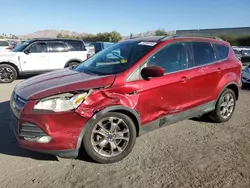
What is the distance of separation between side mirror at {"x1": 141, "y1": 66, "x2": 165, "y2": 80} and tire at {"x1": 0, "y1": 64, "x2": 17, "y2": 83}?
819cm

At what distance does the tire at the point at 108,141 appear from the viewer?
135 inches

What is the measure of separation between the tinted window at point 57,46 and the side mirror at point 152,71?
8408 mm

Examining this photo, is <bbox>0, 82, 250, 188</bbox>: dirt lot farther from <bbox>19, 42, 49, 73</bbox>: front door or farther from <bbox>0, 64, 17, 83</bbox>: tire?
<bbox>19, 42, 49, 73</bbox>: front door

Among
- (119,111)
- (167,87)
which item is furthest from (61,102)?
(167,87)

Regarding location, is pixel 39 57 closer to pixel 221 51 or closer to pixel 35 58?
pixel 35 58

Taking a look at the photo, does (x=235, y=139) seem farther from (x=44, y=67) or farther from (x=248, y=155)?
(x=44, y=67)

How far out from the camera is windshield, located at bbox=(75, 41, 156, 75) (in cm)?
396

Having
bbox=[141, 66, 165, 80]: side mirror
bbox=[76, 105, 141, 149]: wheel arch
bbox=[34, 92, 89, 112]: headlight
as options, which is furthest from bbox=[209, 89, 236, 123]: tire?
bbox=[34, 92, 89, 112]: headlight

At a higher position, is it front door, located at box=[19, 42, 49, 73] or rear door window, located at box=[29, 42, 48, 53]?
rear door window, located at box=[29, 42, 48, 53]

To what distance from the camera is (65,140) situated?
130 inches

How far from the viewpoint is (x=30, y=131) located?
327 cm

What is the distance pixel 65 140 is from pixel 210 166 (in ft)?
6.31

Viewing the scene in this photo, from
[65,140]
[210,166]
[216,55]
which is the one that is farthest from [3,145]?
[216,55]

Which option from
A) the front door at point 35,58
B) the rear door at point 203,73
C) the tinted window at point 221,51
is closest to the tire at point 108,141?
the rear door at point 203,73
